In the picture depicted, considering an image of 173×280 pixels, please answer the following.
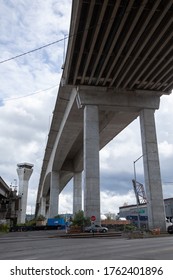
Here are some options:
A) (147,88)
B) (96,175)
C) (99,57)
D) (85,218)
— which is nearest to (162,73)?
(147,88)

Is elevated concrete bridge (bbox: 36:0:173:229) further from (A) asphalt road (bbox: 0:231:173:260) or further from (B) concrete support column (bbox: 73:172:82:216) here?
(B) concrete support column (bbox: 73:172:82:216)

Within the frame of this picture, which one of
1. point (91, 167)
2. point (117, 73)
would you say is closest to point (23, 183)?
point (91, 167)

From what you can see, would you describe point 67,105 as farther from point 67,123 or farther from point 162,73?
→ point 162,73

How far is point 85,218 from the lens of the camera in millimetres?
31891

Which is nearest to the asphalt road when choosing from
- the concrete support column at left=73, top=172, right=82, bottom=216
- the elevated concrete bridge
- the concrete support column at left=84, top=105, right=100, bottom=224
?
the concrete support column at left=84, top=105, right=100, bottom=224

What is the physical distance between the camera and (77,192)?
236 feet

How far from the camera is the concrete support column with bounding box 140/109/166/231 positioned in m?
32.8

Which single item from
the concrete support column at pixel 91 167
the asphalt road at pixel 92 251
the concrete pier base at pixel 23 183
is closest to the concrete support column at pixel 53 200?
the concrete pier base at pixel 23 183

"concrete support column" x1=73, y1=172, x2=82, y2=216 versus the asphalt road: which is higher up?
"concrete support column" x1=73, y1=172, x2=82, y2=216

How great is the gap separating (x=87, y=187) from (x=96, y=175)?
1817mm

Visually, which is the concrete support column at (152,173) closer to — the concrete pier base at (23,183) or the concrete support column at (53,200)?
the concrete support column at (53,200)

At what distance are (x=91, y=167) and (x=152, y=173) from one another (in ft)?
23.5

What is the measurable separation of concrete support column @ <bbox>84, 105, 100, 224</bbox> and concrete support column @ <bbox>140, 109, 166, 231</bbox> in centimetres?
588

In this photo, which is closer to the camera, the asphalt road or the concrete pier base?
the asphalt road
